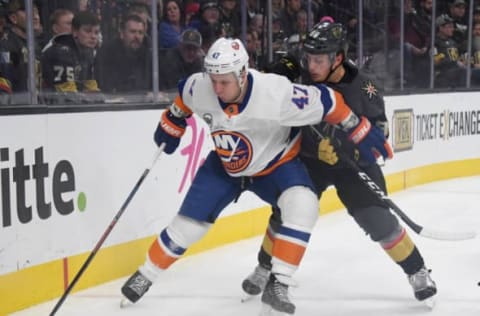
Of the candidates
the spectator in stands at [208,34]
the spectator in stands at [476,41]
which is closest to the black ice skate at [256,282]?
the spectator in stands at [208,34]

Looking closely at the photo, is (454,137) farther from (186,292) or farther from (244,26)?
(186,292)

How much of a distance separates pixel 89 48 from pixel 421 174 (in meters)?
4.12

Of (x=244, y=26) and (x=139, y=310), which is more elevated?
(x=244, y=26)

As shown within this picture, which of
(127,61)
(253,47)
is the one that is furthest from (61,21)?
(253,47)

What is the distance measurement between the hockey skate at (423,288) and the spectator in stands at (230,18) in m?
2.43

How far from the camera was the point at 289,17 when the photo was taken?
615cm

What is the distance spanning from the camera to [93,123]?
3.91m

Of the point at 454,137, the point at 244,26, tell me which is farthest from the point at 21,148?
the point at 454,137

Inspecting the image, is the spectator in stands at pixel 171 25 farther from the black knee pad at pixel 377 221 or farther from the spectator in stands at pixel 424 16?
the spectator in stands at pixel 424 16

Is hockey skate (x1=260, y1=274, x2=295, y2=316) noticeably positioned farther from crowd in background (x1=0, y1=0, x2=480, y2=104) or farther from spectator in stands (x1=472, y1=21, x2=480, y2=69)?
spectator in stands (x1=472, y1=21, x2=480, y2=69)

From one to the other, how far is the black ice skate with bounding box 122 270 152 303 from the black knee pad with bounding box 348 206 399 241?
0.85 metres

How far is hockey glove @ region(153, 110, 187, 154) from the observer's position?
347 centimetres

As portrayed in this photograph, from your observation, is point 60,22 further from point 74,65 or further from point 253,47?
point 253,47

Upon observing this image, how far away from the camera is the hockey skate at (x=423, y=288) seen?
3457 millimetres
